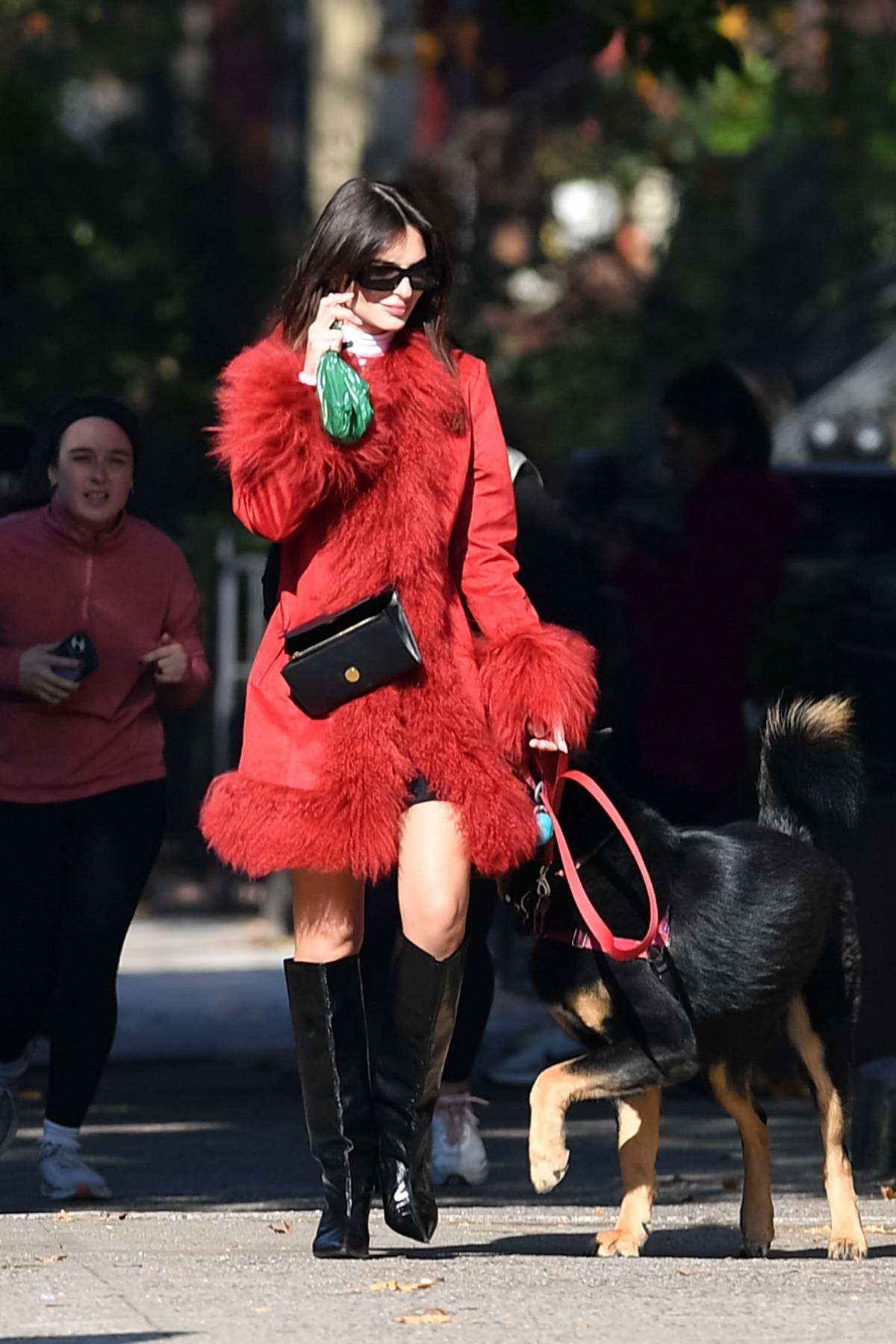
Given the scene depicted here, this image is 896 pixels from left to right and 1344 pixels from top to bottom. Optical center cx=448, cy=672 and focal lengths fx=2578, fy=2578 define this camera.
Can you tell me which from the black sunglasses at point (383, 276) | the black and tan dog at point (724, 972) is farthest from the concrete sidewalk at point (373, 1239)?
the black sunglasses at point (383, 276)

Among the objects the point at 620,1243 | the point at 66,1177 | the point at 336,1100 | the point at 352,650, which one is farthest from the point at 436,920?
the point at 66,1177

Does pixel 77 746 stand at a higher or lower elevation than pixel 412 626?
lower

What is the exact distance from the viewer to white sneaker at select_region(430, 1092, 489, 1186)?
21.4 ft

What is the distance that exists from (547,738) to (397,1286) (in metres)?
1.08

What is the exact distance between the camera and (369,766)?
4805 mm

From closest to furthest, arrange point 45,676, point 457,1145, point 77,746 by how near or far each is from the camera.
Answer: point 45,676 < point 77,746 < point 457,1145

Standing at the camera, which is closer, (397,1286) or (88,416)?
(397,1286)

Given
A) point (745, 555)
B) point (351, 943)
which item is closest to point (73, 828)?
point (351, 943)

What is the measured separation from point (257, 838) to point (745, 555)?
3.14m

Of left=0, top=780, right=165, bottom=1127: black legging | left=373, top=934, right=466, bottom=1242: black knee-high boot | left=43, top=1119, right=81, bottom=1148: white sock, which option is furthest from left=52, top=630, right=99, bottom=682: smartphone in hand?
left=373, top=934, right=466, bottom=1242: black knee-high boot

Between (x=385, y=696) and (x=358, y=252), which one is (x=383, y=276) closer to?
(x=358, y=252)

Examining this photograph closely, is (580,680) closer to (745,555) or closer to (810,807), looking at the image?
(810,807)

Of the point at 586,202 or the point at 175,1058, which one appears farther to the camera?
the point at 586,202

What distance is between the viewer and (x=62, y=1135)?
626 cm
